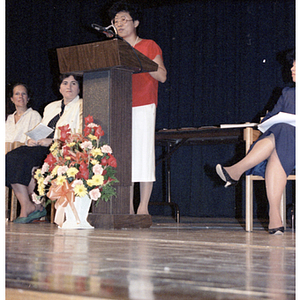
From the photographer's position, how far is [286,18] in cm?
451

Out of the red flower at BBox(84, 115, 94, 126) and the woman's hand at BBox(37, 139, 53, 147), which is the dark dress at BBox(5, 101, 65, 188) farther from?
the red flower at BBox(84, 115, 94, 126)

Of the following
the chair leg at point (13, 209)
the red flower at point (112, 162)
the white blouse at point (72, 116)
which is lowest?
the chair leg at point (13, 209)

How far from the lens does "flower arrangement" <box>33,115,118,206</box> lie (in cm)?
239

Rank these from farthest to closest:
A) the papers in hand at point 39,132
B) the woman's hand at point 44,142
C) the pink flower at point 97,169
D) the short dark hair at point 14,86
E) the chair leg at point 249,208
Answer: the short dark hair at point 14,86, the woman's hand at point 44,142, the papers in hand at point 39,132, the chair leg at point 249,208, the pink flower at point 97,169

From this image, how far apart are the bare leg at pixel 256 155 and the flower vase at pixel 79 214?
76 cm

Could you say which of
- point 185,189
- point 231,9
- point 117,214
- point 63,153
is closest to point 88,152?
point 63,153

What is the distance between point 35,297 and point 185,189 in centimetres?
422

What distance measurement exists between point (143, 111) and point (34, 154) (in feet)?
3.24

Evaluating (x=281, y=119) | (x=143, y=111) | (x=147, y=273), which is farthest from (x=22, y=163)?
(x=147, y=273)

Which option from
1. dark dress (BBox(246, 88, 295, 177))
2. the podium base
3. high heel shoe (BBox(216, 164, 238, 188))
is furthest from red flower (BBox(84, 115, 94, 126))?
dark dress (BBox(246, 88, 295, 177))

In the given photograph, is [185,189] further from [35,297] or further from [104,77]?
[35,297]

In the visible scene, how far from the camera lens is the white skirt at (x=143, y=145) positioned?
273 cm

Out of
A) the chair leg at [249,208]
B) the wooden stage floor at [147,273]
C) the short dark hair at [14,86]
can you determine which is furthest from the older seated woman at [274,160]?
the short dark hair at [14,86]

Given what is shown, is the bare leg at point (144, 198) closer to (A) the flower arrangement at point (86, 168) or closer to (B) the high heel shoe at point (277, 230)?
(A) the flower arrangement at point (86, 168)
